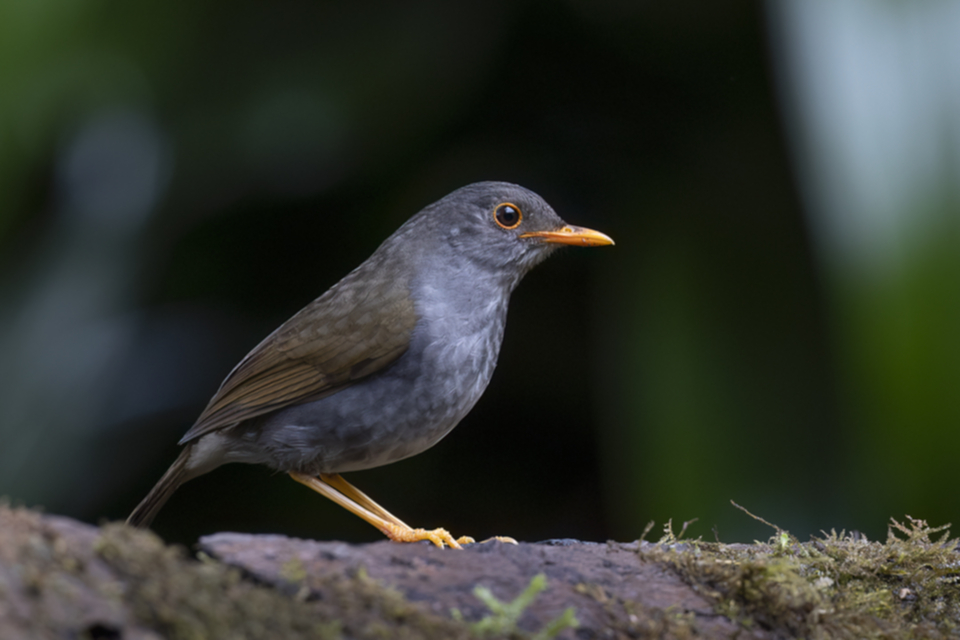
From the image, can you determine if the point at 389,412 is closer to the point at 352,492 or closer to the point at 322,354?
the point at 322,354

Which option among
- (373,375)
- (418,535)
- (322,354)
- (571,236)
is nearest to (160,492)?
(322,354)

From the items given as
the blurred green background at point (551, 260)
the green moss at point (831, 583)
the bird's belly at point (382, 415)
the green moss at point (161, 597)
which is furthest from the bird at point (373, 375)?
the blurred green background at point (551, 260)

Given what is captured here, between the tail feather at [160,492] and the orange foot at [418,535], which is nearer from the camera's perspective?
the orange foot at [418,535]

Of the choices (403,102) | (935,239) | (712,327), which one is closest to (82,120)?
(403,102)

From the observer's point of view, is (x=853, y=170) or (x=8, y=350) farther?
(x=8, y=350)

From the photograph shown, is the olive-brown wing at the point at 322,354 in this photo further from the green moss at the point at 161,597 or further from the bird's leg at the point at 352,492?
the green moss at the point at 161,597

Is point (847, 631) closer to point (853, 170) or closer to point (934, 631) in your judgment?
point (934, 631)

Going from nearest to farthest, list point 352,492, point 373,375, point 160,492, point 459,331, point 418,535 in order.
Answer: point 418,535 < point 373,375 < point 459,331 < point 160,492 < point 352,492
